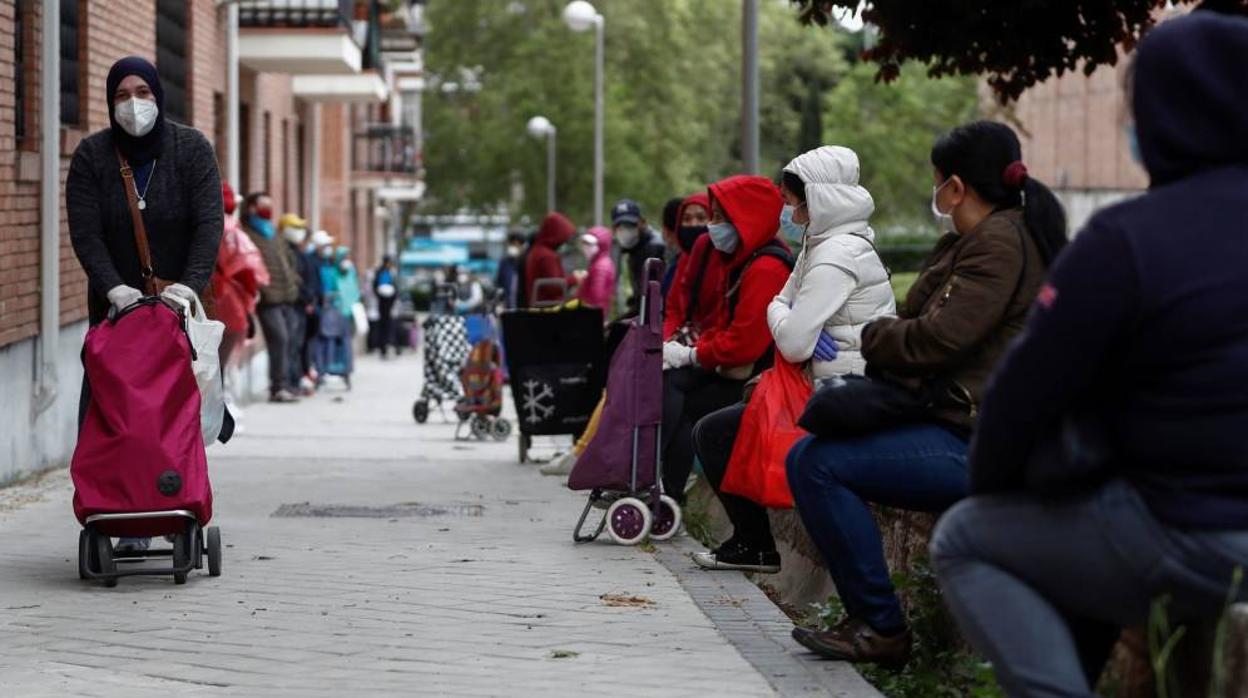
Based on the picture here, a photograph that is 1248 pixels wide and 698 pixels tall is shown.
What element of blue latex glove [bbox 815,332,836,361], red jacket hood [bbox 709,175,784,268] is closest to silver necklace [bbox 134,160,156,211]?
red jacket hood [bbox 709,175,784,268]

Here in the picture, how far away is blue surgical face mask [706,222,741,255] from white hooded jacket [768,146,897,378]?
4.86 ft

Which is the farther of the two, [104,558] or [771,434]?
[104,558]

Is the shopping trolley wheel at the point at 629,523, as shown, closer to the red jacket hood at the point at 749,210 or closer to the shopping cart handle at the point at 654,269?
the shopping cart handle at the point at 654,269

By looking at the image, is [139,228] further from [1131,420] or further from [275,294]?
[275,294]

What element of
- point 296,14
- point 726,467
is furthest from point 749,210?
point 296,14

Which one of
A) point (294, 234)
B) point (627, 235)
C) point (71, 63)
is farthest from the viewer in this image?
point (294, 234)

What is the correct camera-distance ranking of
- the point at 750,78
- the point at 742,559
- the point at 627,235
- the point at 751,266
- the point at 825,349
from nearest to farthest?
the point at 825,349 < the point at 742,559 < the point at 751,266 < the point at 627,235 < the point at 750,78

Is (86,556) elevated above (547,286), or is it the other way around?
(547,286)

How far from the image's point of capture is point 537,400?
1463 cm

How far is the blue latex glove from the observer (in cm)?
814

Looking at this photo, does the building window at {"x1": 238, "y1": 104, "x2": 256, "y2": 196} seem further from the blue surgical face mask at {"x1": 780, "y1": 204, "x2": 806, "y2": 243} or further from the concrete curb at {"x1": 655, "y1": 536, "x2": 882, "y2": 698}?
the blue surgical face mask at {"x1": 780, "y1": 204, "x2": 806, "y2": 243}

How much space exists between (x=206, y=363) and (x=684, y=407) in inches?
97.0

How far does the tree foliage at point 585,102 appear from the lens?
58.8 metres

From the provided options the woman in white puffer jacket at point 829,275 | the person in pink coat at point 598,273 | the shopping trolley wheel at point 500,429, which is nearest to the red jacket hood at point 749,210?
the woman in white puffer jacket at point 829,275
